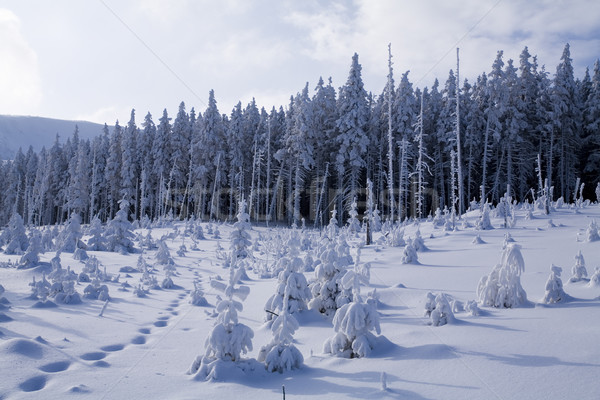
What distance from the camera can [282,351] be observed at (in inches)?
226

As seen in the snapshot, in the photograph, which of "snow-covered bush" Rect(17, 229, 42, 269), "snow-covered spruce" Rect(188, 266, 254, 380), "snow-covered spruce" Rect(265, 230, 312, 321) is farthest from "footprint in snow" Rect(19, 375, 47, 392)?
"snow-covered bush" Rect(17, 229, 42, 269)

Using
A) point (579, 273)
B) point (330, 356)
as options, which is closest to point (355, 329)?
point (330, 356)

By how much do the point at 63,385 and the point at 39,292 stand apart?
5.45 m

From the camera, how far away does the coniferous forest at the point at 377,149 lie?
3812cm

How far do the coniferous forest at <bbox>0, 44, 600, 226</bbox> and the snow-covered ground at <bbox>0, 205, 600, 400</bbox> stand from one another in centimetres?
2177

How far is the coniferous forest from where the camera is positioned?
125 feet

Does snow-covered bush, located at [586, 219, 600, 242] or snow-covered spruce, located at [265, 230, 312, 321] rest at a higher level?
snow-covered bush, located at [586, 219, 600, 242]

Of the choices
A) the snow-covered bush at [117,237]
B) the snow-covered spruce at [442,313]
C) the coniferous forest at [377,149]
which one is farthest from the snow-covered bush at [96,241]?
the snow-covered spruce at [442,313]

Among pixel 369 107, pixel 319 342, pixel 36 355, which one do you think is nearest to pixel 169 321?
pixel 36 355

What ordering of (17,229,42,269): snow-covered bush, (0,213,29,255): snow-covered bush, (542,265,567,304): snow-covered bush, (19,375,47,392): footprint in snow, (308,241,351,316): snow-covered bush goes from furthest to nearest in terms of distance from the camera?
1. (0,213,29,255): snow-covered bush
2. (17,229,42,269): snow-covered bush
3. (308,241,351,316): snow-covered bush
4. (542,265,567,304): snow-covered bush
5. (19,375,47,392): footprint in snow

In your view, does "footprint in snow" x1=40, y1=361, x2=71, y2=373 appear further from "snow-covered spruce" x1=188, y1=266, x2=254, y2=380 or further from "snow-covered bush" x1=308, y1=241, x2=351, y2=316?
"snow-covered bush" x1=308, y1=241, x2=351, y2=316

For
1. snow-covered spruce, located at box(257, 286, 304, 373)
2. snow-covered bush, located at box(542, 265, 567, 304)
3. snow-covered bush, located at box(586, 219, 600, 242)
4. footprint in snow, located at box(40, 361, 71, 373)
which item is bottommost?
footprint in snow, located at box(40, 361, 71, 373)

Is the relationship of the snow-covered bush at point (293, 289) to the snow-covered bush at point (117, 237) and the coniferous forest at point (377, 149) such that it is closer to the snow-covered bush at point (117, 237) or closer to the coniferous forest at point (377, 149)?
the snow-covered bush at point (117, 237)

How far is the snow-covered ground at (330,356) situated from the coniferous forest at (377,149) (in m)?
21.8
